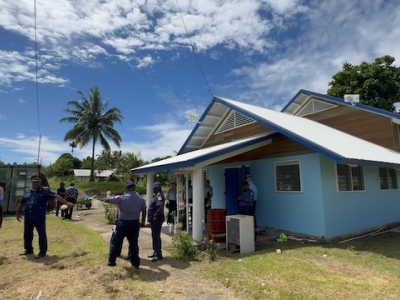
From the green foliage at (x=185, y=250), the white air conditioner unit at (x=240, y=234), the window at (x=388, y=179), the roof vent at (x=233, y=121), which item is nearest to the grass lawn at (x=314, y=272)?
the white air conditioner unit at (x=240, y=234)

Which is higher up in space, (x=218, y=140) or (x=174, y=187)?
(x=218, y=140)

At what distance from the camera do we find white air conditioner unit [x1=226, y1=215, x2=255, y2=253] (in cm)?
748

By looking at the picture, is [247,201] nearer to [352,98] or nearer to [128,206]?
[128,206]

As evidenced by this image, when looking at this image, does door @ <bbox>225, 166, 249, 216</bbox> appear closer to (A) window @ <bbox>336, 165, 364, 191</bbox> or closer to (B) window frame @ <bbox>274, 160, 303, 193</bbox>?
(B) window frame @ <bbox>274, 160, 303, 193</bbox>

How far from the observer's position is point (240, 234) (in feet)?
24.5

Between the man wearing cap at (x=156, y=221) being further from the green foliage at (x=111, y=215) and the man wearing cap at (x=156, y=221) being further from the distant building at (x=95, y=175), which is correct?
the distant building at (x=95, y=175)

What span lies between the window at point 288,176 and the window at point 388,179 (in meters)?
4.45

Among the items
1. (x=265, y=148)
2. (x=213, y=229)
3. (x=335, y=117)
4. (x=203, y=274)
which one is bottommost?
(x=203, y=274)

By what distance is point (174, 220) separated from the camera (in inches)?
408

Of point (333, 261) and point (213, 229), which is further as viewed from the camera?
point (213, 229)

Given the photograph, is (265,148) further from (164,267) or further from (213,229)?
(164,267)

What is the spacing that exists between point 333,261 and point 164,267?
3771mm

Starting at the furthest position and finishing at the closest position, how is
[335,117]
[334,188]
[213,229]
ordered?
[335,117], [334,188], [213,229]

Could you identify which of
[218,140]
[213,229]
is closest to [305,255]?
[213,229]
